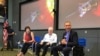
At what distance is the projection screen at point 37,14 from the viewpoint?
13383 mm

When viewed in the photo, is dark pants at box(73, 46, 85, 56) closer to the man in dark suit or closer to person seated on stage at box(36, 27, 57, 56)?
the man in dark suit

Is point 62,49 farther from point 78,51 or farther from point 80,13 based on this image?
point 80,13

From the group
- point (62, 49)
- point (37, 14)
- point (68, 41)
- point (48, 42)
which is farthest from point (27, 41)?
point (37, 14)

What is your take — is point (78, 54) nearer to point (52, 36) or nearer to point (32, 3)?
point (52, 36)

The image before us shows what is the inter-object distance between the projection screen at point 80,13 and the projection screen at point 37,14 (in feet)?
2.85

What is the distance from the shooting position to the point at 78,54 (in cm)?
857

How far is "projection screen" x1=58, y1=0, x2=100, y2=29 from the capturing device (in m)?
10.4

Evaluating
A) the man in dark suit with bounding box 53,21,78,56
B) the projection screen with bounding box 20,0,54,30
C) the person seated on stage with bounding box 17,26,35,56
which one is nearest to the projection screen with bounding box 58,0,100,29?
the projection screen with bounding box 20,0,54,30

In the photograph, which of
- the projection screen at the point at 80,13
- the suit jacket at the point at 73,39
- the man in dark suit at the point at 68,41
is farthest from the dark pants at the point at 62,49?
the projection screen at the point at 80,13

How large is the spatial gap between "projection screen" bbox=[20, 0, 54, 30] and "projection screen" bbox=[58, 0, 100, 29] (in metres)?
0.87

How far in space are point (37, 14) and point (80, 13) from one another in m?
3.70

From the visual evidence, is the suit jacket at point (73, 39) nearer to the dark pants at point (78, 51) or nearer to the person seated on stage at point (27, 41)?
the dark pants at point (78, 51)

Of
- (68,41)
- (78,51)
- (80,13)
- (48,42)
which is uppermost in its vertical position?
(80,13)

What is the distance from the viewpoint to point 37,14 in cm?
1444
